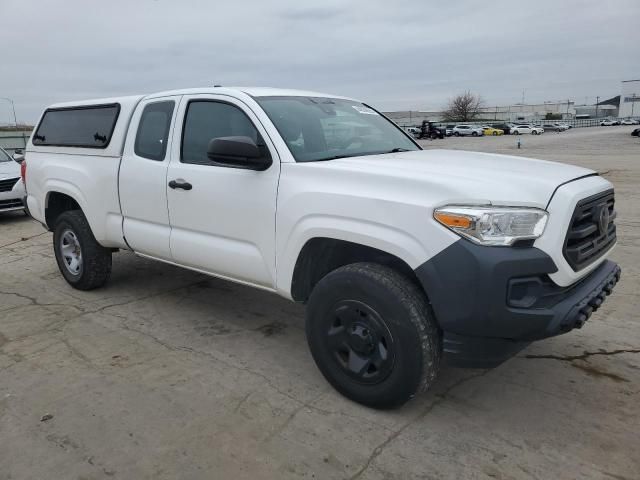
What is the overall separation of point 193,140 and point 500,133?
2776 inches

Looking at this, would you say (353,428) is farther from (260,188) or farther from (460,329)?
(260,188)

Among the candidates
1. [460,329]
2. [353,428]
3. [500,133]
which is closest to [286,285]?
[353,428]

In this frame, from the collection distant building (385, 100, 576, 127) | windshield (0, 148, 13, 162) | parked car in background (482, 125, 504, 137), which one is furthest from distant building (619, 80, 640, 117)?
A: windshield (0, 148, 13, 162)

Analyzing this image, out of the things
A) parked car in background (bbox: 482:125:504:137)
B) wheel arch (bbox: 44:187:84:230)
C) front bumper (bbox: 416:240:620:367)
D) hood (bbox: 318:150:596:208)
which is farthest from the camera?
parked car in background (bbox: 482:125:504:137)

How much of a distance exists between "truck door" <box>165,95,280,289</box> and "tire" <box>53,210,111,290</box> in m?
1.38

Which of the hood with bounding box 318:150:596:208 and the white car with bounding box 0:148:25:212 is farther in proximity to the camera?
the white car with bounding box 0:148:25:212

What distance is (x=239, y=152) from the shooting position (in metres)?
3.27

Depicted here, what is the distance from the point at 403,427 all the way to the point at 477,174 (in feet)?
4.76

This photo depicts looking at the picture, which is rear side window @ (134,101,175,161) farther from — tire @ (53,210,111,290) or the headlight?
the headlight

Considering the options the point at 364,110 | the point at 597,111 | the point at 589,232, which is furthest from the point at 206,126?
the point at 597,111

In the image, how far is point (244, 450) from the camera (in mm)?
2764

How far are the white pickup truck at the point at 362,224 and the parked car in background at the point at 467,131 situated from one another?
63.5m

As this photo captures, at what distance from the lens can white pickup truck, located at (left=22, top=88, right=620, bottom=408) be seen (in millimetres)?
2592

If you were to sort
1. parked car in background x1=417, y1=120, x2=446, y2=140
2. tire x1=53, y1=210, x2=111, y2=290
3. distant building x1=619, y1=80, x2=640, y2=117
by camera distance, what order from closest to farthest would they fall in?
1. tire x1=53, y1=210, x2=111, y2=290
2. parked car in background x1=417, y1=120, x2=446, y2=140
3. distant building x1=619, y1=80, x2=640, y2=117
